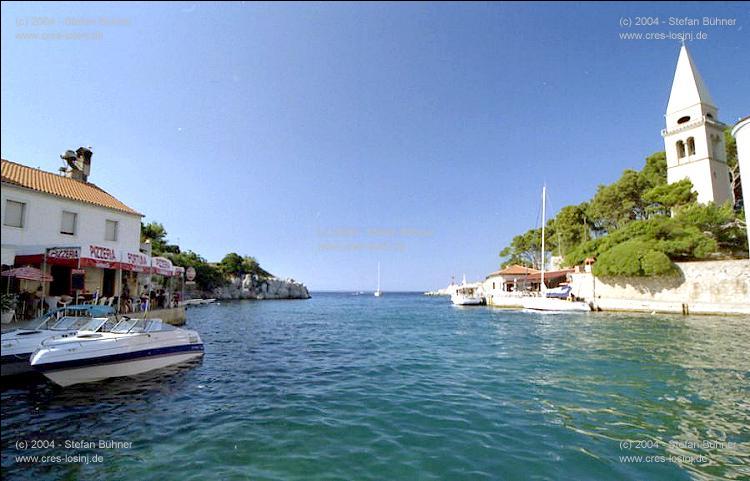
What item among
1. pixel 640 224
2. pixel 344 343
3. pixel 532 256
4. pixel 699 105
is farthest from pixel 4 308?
pixel 532 256

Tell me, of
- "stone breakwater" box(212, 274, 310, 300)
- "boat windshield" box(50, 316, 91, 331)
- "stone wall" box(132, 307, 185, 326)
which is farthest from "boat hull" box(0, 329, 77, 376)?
"stone breakwater" box(212, 274, 310, 300)

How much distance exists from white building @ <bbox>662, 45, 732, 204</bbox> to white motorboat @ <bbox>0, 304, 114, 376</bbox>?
52.5m

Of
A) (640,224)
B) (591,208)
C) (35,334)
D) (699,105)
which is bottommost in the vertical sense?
(35,334)

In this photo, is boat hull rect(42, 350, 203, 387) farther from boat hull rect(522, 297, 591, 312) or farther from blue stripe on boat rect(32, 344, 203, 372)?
boat hull rect(522, 297, 591, 312)

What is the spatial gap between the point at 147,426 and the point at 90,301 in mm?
14699

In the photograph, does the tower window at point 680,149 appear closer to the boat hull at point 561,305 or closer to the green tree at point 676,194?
the green tree at point 676,194

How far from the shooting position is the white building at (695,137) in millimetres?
39562

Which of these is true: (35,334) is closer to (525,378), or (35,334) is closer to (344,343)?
(344,343)

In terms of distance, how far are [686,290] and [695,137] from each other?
A: 69.5ft

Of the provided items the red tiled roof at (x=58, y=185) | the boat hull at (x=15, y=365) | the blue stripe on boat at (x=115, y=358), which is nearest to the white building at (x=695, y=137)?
the blue stripe on boat at (x=115, y=358)

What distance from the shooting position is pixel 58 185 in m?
20.2

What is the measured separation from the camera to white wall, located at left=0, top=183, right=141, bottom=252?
56.3 ft

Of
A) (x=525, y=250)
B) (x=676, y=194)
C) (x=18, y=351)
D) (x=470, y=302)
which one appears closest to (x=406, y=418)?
(x=18, y=351)

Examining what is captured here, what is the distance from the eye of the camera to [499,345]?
16609 millimetres
